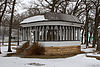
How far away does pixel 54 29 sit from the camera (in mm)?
17484

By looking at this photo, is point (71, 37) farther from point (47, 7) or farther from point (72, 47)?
point (47, 7)

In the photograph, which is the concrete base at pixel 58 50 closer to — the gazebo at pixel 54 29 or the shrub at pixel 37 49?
the gazebo at pixel 54 29

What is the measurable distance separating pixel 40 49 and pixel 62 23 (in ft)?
13.3

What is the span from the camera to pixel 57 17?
17688 mm

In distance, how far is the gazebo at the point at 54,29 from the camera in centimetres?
1705

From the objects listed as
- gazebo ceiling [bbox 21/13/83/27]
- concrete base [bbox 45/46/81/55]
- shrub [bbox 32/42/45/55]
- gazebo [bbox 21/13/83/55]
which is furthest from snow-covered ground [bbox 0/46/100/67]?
gazebo ceiling [bbox 21/13/83/27]

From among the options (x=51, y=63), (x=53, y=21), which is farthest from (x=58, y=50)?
(x=51, y=63)

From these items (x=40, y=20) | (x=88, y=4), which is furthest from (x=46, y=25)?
(x=88, y=4)

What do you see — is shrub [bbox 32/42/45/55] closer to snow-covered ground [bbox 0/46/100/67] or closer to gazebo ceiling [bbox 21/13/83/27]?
gazebo ceiling [bbox 21/13/83/27]

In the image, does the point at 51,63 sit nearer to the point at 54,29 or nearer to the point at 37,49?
the point at 37,49

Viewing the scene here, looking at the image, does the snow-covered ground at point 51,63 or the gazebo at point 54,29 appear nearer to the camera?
the snow-covered ground at point 51,63

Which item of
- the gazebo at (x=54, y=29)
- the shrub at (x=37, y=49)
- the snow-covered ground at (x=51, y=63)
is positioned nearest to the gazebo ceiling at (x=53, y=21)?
the gazebo at (x=54, y=29)

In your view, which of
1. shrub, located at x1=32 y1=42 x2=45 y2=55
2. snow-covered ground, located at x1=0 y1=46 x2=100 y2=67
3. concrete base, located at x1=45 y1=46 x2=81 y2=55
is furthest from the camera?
shrub, located at x1=32 y1=42 x2=45 y2=55

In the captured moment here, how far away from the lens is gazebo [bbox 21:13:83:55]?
17047mm
